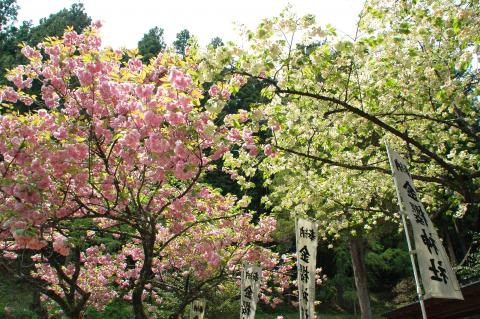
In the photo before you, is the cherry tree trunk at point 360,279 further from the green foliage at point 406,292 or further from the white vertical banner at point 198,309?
the white vertical banner at point 198,309

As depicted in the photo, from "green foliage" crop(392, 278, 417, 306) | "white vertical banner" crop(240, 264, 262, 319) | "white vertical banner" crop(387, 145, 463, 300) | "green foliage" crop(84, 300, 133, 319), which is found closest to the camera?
"white vertical banner" crop(387, 145, 463, 300)

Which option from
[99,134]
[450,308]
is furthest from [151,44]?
[450,308]

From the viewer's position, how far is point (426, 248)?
4.64 metres

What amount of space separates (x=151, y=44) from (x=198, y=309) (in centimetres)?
2644

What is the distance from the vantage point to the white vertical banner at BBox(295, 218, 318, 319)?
21.3 ft

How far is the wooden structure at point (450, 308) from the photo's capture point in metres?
5.59

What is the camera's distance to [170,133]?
5.58 m

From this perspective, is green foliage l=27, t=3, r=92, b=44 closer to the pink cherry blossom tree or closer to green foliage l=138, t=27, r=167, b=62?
green foliage l=138, t=27, r=167, b=62

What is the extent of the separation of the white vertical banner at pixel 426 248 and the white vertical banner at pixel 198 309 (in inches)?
276

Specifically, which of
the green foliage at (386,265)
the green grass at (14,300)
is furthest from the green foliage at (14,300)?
the green foliage at (386,265)

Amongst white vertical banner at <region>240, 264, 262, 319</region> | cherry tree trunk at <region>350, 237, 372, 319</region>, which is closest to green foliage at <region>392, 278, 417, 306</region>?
cherry tree trunk at <region>350, 237, 372, 319</region>

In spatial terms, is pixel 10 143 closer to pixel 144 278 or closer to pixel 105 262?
pixel 144 278

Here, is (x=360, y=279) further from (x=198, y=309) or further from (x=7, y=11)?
(x=7, y=11)

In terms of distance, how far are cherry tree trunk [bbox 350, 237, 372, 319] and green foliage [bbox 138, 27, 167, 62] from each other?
20.6 m
